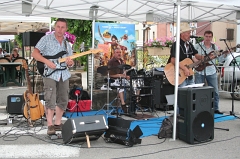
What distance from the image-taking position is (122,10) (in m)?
8.11

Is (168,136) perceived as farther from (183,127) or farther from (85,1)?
(85,1)

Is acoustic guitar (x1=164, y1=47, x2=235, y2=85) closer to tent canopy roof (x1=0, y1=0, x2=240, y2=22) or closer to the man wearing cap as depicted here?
the man wearing cap

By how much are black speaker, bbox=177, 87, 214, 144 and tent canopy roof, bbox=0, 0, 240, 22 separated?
2572 mm

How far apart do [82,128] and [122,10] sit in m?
4.23

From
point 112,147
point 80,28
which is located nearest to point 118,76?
point 112,147

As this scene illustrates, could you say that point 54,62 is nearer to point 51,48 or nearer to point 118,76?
point 51,48

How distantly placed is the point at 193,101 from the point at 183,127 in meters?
0.47

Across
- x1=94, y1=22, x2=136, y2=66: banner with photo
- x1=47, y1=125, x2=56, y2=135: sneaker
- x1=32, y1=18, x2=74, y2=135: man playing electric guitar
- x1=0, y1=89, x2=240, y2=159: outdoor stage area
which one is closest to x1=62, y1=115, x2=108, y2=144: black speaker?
x1=0, y1=89, x2=240, y2=159: outdoor stage area

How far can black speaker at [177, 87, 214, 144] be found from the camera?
4914 mm

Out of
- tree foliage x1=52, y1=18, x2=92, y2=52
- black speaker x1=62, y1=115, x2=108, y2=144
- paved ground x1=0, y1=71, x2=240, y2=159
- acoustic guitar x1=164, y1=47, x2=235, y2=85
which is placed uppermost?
tree foliage x1=52, y1=18, x2=92, y2=52

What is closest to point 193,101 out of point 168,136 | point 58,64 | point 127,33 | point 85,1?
point 168,136

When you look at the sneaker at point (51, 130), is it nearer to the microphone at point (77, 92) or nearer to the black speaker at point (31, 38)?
the black speaker at point (31, 38)

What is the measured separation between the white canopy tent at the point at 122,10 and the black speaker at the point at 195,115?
241cm

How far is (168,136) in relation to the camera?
5336 mm
